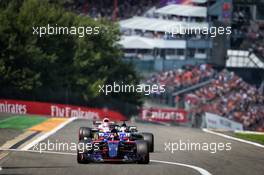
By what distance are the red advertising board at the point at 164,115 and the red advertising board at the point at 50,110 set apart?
2167mm

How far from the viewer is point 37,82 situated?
166ft

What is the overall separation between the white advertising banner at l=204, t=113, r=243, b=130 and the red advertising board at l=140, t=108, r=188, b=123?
4.18 ft

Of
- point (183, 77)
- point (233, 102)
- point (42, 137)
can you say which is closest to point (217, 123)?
point (233, 102)

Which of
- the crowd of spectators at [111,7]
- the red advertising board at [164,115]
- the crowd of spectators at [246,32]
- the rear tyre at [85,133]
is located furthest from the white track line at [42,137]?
the crowd of spectators at [111,7]

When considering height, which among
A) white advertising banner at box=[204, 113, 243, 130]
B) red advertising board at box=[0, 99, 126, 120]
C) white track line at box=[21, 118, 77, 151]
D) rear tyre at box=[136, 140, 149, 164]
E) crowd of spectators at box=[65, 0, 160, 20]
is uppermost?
crowd of spectators at box=[65, 0, 160, 20]

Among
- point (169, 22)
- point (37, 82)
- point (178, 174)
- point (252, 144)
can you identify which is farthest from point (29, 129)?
point (169, 22)

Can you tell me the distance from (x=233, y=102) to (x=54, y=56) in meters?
11.4

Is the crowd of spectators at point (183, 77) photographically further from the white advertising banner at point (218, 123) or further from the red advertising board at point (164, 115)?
the white advertising banner at point (218, 123)

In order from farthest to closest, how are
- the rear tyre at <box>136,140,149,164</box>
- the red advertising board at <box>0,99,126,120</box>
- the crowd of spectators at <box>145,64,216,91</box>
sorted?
the crowd of spectators at <box>145,64,216,91</box>, the red advertising board at <box>0,99,126,120</box>, the rear tyre at <box>136,140,149,164</box>

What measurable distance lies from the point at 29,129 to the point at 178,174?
13688 millimetres

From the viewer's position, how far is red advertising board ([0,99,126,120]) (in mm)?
43750

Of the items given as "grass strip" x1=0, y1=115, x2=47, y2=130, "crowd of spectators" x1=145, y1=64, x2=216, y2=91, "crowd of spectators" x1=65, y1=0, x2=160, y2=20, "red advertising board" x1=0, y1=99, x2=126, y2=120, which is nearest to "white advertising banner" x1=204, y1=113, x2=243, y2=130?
"red advertising board" x1=0, y1=99, x2=126, y2=120

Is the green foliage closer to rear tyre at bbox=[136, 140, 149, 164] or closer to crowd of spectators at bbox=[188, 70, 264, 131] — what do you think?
crowd of spectators at bbox=[188, 70, 264, 131]

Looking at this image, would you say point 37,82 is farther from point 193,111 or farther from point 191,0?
point 191,0
